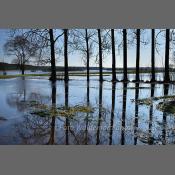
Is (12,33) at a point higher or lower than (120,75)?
higher

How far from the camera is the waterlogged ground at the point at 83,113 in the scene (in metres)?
9.40

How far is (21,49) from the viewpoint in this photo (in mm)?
12070

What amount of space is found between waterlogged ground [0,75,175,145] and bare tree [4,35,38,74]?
23.1 inches

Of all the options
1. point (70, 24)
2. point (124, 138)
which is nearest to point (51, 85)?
point (70, 24)

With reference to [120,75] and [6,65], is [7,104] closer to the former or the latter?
[6,65]

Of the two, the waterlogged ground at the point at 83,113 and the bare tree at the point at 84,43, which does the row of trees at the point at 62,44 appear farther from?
the waterlogged ground at the point at 83,113

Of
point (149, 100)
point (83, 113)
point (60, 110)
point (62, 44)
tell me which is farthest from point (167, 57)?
point (60, 110)

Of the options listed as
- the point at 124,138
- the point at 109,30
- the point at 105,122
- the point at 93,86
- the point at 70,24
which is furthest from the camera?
the point at 93,86

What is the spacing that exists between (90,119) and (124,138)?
61.6 inches

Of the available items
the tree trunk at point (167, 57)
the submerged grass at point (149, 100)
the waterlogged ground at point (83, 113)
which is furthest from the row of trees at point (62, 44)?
the submerged grass at point (149, 100)

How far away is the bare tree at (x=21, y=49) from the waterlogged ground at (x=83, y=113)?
0.59 metres

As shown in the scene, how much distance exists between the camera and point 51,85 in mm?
12461

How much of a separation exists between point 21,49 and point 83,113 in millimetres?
2988

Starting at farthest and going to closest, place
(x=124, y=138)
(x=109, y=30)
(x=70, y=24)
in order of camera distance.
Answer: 1. (x=109, y=30)
2. (x=70, y=24)
3. (x=124, y=138)
